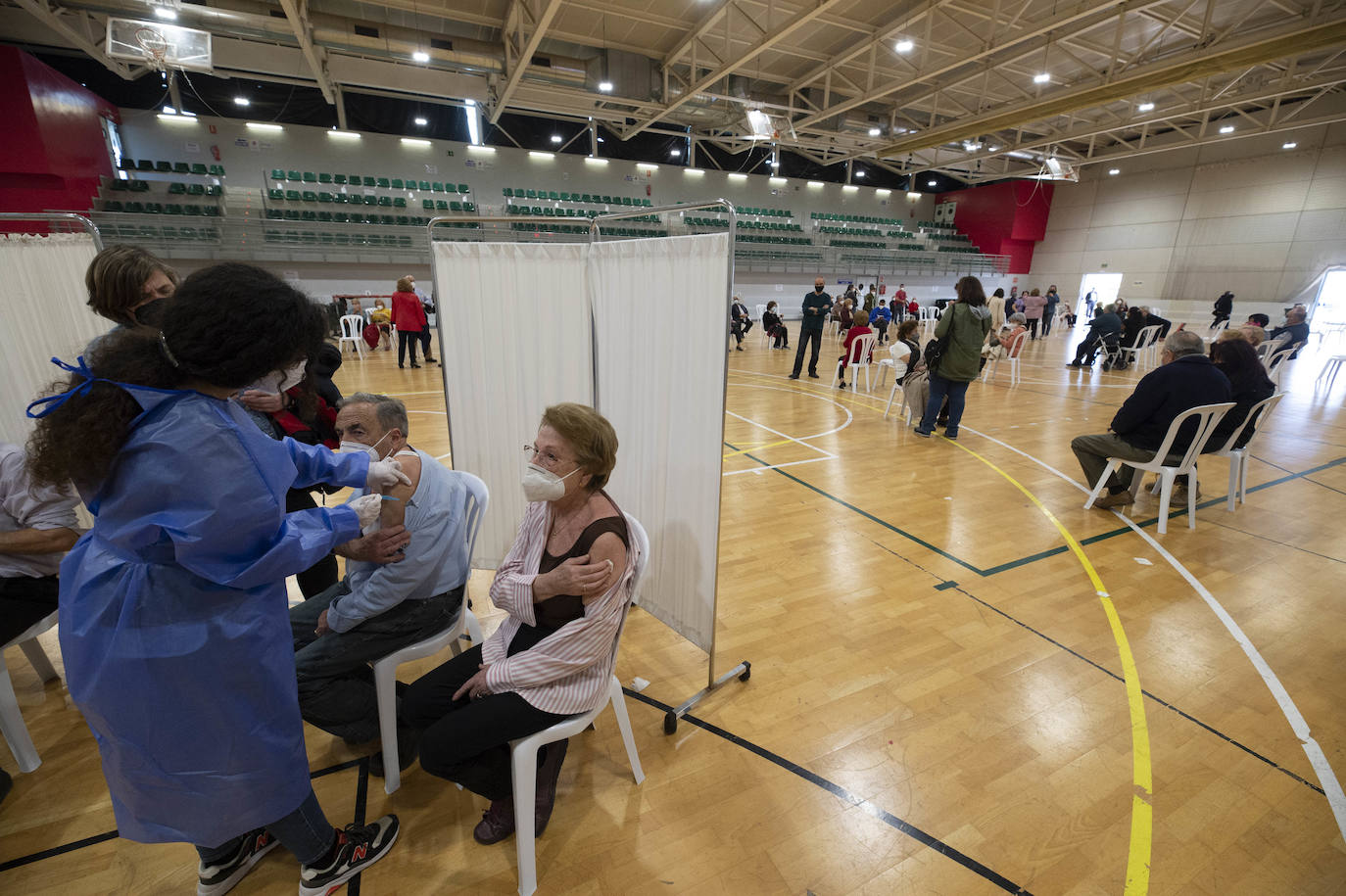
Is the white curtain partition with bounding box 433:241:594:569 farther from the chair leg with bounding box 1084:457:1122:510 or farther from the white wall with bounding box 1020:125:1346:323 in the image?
the white wall with bounding box 1020:125:1346:323

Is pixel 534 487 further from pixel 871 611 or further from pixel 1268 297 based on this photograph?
pixel 1268 297

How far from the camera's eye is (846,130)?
54.5 ft

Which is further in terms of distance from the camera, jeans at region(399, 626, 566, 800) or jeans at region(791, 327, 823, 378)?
jeans at region(791, 327, 823, 378)

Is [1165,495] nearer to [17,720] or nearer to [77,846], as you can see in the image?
[77,846]

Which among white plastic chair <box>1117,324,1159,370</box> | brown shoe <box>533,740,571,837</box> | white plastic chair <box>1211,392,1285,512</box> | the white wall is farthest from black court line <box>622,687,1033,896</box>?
the white wall

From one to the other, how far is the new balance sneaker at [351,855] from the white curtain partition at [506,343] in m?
1.55

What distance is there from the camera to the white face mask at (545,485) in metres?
1.69

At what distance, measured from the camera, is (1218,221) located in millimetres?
18266

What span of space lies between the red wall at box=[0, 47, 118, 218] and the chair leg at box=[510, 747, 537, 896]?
14719mm

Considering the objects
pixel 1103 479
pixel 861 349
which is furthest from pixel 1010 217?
pixel 1103 479

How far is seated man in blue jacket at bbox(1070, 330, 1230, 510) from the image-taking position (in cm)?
380

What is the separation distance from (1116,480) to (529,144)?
709 inches

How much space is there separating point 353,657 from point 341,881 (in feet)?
2.07

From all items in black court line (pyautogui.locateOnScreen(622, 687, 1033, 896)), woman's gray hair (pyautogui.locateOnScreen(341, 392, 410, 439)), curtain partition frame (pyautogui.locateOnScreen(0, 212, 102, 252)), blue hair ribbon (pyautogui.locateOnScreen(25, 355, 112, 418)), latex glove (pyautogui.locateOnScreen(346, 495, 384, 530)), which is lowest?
black court line (pyautogui.locateOnScreen(622, 687, 1033, 896))
